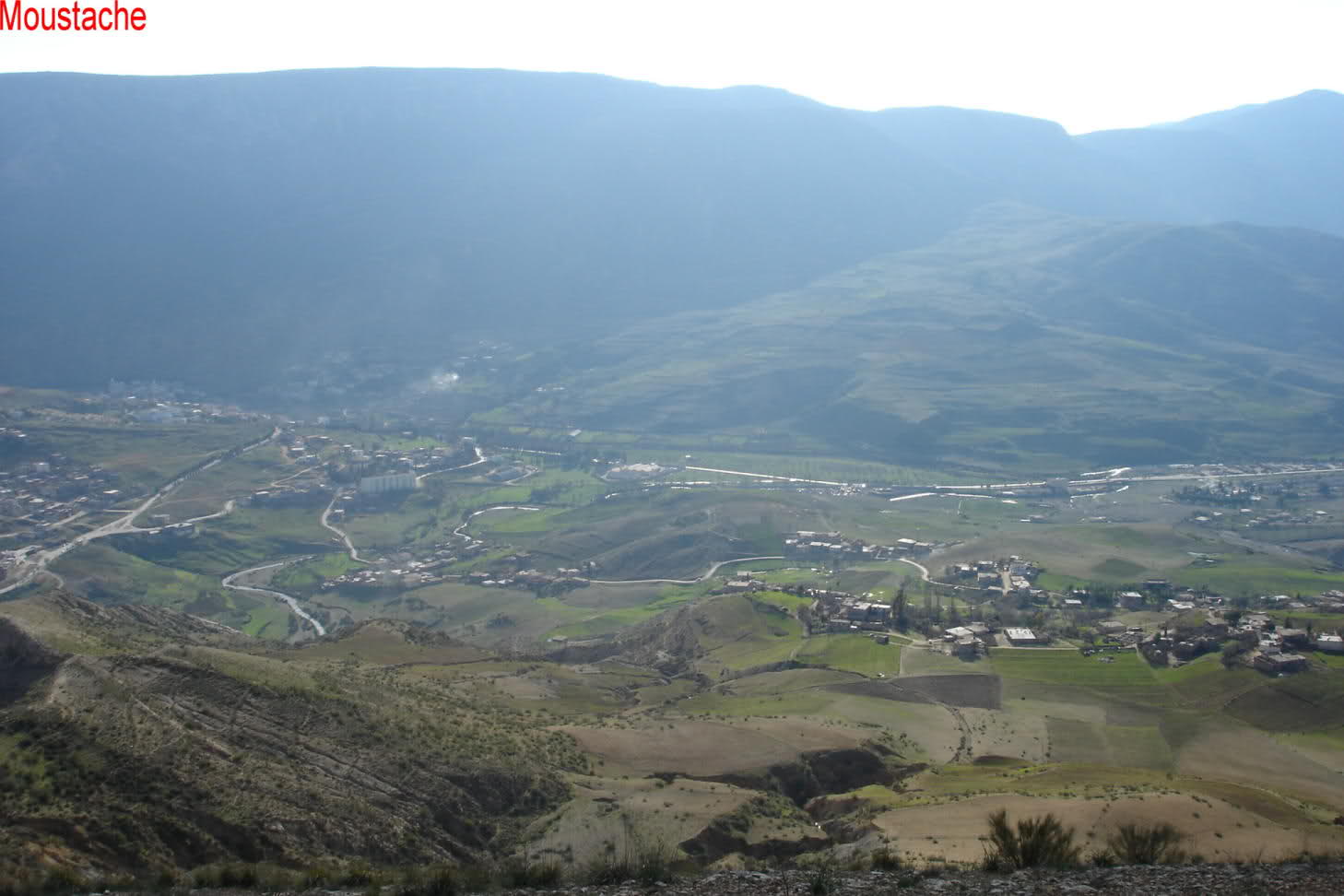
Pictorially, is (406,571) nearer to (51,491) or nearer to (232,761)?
(51,491)

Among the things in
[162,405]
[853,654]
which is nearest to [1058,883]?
[853,654]

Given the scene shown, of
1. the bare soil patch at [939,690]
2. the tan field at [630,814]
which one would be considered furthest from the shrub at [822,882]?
the bare soil patch at [939,690]

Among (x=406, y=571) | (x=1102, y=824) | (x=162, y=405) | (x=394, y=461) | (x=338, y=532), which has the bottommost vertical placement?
(x=406, y=571)

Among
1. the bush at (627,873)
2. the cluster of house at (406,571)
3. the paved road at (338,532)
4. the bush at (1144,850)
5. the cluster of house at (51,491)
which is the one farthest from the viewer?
the cluster of house at (51,491)

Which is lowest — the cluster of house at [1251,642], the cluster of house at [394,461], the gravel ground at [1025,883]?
the cluster of house at [394,461]

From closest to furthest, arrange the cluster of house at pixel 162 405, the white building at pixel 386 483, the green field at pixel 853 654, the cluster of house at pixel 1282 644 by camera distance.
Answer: the cluster of house at pixel 1282 644
the green field at pixel 853 654
the white building at pixel 386 483
the cluster of house at pixel 162 405

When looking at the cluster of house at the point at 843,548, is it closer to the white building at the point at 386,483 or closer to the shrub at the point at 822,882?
the white building at the point at 386,483
